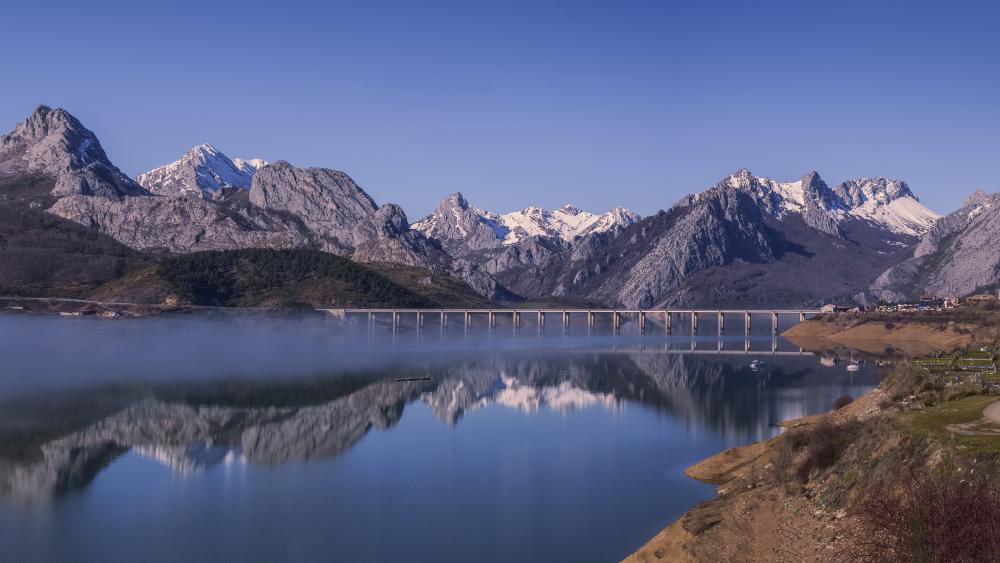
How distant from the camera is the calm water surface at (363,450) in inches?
1686

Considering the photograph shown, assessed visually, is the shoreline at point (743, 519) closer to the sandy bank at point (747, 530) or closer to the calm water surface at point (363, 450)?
the sandy bank at point (747, 530)

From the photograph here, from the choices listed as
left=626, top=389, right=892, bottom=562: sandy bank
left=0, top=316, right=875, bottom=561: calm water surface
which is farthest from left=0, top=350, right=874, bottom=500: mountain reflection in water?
left=626, top=389, right=892, bottom=562: sandy bank

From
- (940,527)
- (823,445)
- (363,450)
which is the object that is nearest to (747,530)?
(823,445)

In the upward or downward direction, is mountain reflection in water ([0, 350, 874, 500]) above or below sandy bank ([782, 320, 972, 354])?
below

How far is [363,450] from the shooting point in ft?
224

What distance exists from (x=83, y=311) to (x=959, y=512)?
205 meters

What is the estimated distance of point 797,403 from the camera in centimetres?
8769

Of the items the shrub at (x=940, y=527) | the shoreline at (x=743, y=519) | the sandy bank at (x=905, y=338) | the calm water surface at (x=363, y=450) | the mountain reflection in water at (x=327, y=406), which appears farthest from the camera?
the sandy bank at (x=905, y=338)

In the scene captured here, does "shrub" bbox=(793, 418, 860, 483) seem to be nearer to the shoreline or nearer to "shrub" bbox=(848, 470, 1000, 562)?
the shoreline

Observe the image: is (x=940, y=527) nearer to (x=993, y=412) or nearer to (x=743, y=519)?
(x=743, y=519)

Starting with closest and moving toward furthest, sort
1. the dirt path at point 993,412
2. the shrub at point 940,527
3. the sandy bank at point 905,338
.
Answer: the shrub at point 940,527
the dirt path at point 993,412
the sandy bank at point 905,338

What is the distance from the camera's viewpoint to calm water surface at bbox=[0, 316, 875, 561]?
42.8m

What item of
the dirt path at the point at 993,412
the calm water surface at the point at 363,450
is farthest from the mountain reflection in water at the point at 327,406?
→ the dirt path at the point at 993,412

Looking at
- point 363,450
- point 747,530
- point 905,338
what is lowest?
point 363,450
